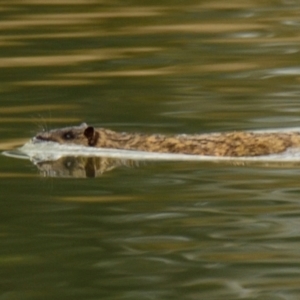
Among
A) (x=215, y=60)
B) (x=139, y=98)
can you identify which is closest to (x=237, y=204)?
(x=139, y=98)

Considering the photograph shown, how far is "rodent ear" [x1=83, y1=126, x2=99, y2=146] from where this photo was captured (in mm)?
10375

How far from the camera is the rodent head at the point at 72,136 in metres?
10.4

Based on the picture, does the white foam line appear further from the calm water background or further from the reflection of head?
the calm water background

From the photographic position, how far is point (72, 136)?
1057cm

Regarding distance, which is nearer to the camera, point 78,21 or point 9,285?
point 9,285

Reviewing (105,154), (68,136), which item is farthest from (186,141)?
(68,136)

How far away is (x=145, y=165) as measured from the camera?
9984mm

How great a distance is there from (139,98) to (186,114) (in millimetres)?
1044

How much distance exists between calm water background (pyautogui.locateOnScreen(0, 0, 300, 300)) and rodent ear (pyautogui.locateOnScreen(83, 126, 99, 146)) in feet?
1.76

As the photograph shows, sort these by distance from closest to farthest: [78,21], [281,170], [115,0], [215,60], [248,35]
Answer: [281,170] < [215,60] < [248,35] < [78,21] < [115,0]

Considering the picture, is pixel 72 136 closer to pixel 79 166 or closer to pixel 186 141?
pixel 79 166

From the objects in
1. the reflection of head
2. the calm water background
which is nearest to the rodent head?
the reflection of head

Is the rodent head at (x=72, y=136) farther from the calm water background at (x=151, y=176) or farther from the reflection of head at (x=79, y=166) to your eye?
the calm water background at (x=151, y=176)

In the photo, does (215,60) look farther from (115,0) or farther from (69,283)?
(69,283)
